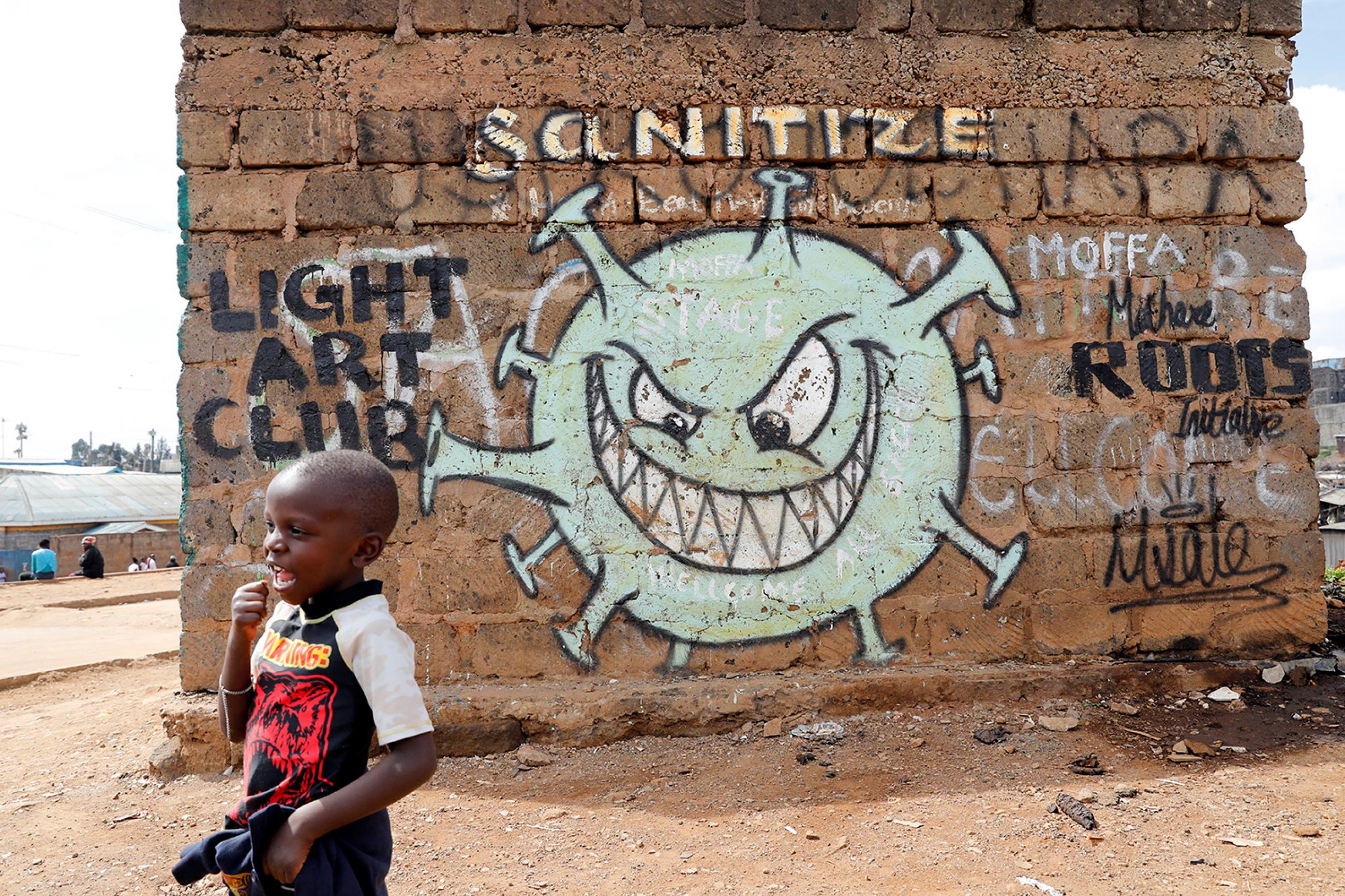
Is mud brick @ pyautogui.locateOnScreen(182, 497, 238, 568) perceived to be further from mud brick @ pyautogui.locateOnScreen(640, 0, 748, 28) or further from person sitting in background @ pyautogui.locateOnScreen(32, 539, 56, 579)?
person sitting in background @ pyautogui.locateOnScreen(32, 539, 56, 579)

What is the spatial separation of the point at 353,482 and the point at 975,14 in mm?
3623

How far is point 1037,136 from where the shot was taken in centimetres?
389

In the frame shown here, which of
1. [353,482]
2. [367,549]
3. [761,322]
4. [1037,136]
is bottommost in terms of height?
[367,549]

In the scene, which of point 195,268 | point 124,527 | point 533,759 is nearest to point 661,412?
point 533,759

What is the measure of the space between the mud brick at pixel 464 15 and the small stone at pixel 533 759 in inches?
120

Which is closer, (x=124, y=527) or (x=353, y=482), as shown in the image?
(x=353, y=482)

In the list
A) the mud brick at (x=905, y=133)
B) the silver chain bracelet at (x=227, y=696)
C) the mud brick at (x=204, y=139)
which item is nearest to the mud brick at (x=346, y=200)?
the mud brick at (x=204, y=139)

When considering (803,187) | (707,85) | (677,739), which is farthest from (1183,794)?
(707,85)

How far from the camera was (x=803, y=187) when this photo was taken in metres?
3.80

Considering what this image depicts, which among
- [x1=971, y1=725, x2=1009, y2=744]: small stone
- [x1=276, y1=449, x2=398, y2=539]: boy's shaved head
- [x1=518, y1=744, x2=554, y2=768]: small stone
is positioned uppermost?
[x1=276, y1=449, x2=398, y2=539]: boy's shaved head

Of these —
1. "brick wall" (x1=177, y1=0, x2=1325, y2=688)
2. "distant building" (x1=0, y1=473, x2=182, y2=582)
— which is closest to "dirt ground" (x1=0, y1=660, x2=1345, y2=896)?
"brick wall" (x1=177, y1=0, x2=1325, y2=688)

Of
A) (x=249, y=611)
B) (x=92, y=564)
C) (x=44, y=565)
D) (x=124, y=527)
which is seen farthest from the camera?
(x=124, y=527)

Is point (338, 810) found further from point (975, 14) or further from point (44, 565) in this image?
point (44, 565)

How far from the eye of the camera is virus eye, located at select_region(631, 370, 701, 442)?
372 cm
